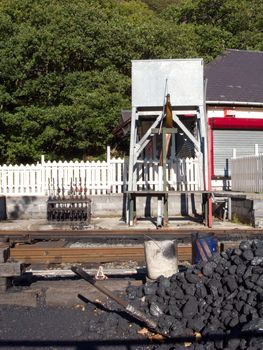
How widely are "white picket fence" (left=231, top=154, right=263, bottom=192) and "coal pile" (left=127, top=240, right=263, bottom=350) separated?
10.2 meters

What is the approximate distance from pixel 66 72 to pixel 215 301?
80.3 feet

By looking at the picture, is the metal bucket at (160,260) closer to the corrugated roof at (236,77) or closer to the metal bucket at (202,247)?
the metal bucket at (202,247)

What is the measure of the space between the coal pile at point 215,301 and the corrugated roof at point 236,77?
46.6ft

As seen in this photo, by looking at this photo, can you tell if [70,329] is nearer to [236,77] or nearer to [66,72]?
[236,77]

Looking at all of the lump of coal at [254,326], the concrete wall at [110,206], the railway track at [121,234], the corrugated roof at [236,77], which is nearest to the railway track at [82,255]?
the railway track at [121,234]

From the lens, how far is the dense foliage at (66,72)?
2652 centimetres

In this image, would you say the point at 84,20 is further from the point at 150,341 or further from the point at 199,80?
the point at 150,341

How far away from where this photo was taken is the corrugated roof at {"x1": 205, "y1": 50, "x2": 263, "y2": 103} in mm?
21067

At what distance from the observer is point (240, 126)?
69.3ft

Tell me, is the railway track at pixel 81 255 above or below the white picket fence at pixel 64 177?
below

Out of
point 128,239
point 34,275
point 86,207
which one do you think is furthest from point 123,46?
point 34,275

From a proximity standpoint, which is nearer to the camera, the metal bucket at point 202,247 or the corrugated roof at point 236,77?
the metal bucket at point 202,247

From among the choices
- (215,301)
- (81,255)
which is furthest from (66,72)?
(215,301)

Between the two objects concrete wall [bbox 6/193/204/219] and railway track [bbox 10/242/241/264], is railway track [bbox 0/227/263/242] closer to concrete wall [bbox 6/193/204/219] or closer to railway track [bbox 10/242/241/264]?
railway track [bbox 10/242/241/264]
